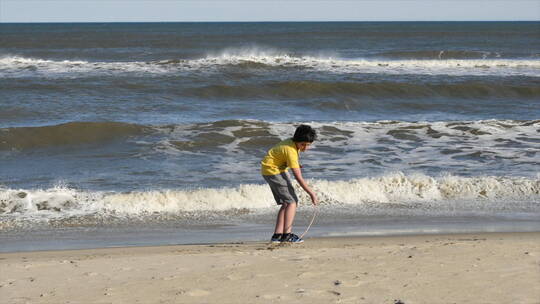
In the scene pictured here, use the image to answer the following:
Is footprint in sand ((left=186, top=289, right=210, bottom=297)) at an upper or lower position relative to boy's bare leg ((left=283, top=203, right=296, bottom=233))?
lower

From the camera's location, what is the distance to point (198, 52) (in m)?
45.8

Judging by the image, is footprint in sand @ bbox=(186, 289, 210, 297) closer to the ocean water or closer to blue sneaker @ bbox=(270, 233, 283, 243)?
blue sneaker @ bbox=(270, 233, 283, 243)

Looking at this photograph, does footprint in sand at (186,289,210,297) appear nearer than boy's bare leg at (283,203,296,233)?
Yes

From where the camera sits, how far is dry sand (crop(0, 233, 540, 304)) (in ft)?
16.3

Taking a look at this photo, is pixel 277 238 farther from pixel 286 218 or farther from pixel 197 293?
pixel 197 293

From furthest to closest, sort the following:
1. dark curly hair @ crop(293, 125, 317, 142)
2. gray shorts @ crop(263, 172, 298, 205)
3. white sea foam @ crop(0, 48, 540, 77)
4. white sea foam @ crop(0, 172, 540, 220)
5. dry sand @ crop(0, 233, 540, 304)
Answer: white sea foam @ crop(0, 48, 540, 77) < white sea foam @ crop(0, 172, 540, 220) < gray shorts @ crop(263, 172, 298, 205) < dark curly hair @ crop(293, 125, 317, 142) < dry sand @ crop(0, 233, 540, 304)

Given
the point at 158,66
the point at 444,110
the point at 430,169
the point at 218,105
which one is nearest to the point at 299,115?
the point at 218,105

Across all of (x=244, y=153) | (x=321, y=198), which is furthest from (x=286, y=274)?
(x=244, y=153)

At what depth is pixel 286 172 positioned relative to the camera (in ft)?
22.6

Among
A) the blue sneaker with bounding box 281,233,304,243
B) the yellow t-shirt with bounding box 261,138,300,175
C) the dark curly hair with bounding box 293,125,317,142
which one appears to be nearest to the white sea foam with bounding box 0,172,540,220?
the blue sneaker with bounding box 281,233,304,243

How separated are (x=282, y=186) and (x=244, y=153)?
247 inches

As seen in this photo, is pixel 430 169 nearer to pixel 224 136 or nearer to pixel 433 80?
pixel 224 136

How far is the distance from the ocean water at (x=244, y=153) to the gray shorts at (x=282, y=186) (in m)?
0.95

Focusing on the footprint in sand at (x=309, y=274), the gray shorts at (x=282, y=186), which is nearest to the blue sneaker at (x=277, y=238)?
the gray shorts at (x=282, y=186)
